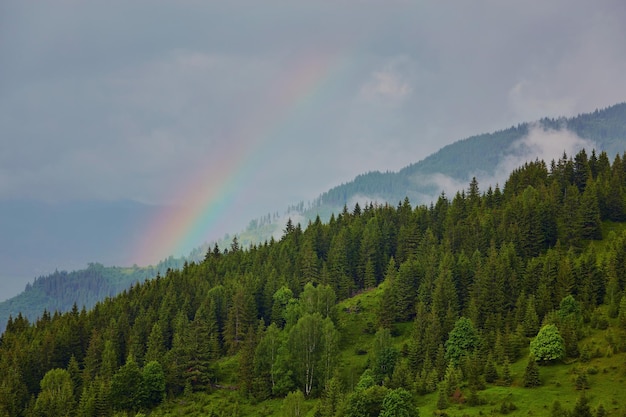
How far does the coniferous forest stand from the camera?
9350cm

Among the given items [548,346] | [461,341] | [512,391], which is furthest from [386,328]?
[512,391]

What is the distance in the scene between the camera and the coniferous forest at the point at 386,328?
3681 inches

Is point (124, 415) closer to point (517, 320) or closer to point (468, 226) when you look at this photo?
point (517, 320)

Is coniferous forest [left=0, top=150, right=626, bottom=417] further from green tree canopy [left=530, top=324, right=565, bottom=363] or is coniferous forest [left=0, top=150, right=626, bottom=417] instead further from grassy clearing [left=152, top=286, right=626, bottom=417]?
grassy clearing [left=152, top=286, right=626, bottom=417]

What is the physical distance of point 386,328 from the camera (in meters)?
128

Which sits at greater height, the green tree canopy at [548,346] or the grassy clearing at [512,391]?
the green tree canopy at [548,346]

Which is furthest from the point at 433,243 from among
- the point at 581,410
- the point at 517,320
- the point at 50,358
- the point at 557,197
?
the point at 50,358

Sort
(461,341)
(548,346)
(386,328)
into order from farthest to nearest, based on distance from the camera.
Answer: (386,328) < (461,341) < (548,346)

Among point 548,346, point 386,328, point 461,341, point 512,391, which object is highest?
point 386,328

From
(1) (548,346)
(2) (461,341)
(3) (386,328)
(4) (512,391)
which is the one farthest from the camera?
(3) (386,328)

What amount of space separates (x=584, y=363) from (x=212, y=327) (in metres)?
90.8

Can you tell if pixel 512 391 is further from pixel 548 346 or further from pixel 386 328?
pixel 386 328

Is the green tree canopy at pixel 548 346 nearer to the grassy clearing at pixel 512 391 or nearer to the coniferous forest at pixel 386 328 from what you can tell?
the coniferous forest at pixel 386 328

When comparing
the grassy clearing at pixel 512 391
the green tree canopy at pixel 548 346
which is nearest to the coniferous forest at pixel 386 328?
the green tree canopy at pixel 548 346
